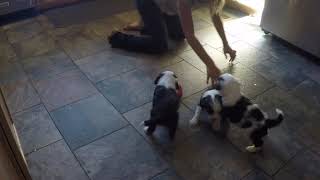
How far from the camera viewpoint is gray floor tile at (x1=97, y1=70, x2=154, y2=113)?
72.9 inches

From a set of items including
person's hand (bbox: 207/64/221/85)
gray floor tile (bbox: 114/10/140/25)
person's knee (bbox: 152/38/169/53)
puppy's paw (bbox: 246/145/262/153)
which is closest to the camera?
puppy's paw (bbox: 246/145/262/153)

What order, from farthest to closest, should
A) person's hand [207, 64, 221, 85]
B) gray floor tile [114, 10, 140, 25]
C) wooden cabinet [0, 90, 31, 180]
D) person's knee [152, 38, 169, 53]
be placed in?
gray floor tile [114, 10, 140, 25] → person's knee [152, 38, 169, 53] → person's hand [207, 64, 221, 85] → wooden cabinet [0, 90, 31, 180]

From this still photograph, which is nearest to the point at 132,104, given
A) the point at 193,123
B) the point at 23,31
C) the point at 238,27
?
the point at 193,123

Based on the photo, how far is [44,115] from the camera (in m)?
1.79

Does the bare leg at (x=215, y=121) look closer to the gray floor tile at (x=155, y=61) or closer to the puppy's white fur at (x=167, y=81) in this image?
the puppy's white fur at (x=167, y=81)

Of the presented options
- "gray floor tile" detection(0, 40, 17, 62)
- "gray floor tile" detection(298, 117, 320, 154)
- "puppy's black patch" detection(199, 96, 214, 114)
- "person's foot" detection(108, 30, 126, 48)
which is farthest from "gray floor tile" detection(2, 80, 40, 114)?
"gray floor tile" detection(298, 117, 320, 154)

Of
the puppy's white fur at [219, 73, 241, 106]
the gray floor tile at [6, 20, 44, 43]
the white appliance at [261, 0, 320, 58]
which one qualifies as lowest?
the gray floor tile at [6, 20, 44, 43]

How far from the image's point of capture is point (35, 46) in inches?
95.0

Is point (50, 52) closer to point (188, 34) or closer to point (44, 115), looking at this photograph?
point (44, 115)

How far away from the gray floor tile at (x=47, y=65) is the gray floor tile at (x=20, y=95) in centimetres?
10

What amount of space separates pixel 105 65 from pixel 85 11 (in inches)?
37.9

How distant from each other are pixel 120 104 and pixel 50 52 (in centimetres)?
84

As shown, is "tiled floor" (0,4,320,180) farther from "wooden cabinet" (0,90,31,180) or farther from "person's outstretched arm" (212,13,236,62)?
"wooden cabinet" (0,90,31,180)

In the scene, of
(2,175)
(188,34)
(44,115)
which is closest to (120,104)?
(44,115)
